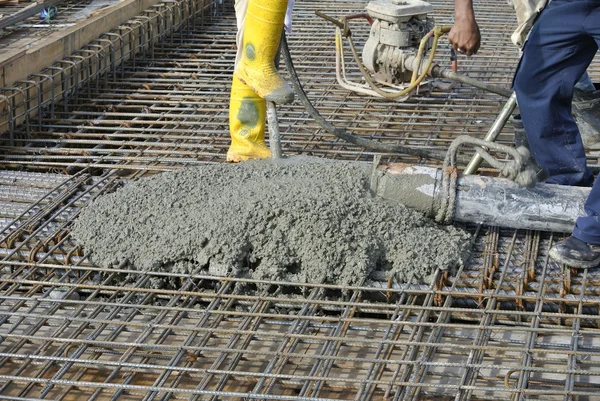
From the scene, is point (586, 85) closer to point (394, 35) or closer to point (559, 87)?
point (559, 87)

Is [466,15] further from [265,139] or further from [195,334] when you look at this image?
[195,334]

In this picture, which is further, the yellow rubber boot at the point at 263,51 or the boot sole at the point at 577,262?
the yellow rubber boot at the point at 263,51

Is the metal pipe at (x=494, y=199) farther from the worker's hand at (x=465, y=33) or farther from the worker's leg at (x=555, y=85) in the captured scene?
the worker's hand at (x=465, y=33)

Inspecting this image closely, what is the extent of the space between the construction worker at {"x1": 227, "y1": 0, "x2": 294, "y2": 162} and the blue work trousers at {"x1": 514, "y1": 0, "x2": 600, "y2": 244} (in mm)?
1052

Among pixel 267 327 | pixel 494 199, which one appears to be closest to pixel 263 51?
pixel 494 199

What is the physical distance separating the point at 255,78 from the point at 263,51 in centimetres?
13

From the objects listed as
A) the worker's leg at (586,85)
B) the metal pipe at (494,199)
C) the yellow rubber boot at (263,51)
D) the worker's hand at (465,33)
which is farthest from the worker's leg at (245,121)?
the worker's leg at (586,85)

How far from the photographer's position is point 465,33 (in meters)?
3.82

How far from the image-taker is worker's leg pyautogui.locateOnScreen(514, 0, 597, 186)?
11.8 ft

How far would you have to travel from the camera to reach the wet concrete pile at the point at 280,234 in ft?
11.2

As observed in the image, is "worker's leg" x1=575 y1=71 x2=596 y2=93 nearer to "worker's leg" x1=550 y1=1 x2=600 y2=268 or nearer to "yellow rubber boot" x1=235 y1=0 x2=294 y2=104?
"worker's leg" x1=550 y1=1 x2=600 y2=268

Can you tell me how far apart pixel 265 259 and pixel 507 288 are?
35.2 inches

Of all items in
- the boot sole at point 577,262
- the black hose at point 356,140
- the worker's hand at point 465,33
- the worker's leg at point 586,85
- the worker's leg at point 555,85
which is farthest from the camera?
the black hose at point 356,140

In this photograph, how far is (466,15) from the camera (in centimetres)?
382
